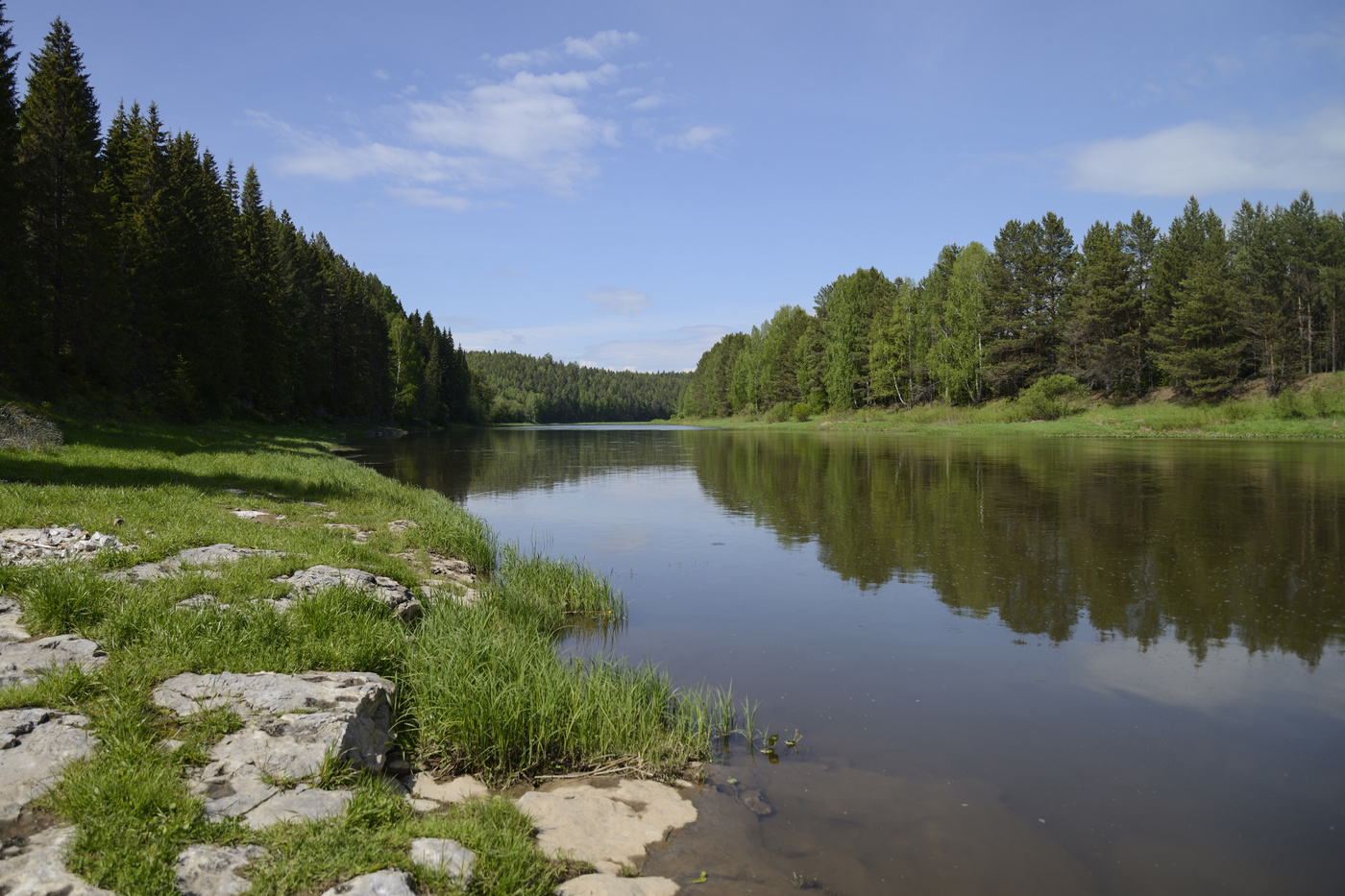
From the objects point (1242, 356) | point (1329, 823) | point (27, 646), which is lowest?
point (1329, 823)

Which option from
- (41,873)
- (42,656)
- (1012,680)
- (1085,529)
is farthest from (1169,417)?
(41,873)

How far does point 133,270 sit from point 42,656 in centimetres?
3726

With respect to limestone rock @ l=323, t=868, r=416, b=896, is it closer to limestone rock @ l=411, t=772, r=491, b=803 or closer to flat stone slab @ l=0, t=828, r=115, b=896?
flat stone slab @ l=0, t=828, r=115, b=896

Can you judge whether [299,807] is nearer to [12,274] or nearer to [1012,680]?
[1012,680]

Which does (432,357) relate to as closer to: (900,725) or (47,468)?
(47,468)

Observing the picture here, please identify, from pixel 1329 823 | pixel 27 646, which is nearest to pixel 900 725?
pixel 1329 823

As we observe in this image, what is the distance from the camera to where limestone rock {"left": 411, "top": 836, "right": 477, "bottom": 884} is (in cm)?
405

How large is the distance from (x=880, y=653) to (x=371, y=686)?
634 cm

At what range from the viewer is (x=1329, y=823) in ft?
17.8

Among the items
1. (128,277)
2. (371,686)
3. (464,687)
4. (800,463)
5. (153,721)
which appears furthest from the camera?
(800,463)

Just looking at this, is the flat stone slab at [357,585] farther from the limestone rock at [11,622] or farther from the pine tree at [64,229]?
the pine tree at [64,229]

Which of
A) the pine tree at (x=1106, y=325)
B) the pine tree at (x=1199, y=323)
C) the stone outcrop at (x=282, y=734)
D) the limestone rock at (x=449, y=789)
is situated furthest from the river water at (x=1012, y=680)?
the pine tree at (x=1106, y=325)

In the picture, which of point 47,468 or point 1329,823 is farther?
point 47,468

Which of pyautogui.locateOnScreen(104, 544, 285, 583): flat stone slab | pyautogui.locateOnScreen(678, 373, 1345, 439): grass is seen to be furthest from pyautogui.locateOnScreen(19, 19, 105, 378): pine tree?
pyautogui.locateOnScreen(678, 373, 1345, 439): grass
